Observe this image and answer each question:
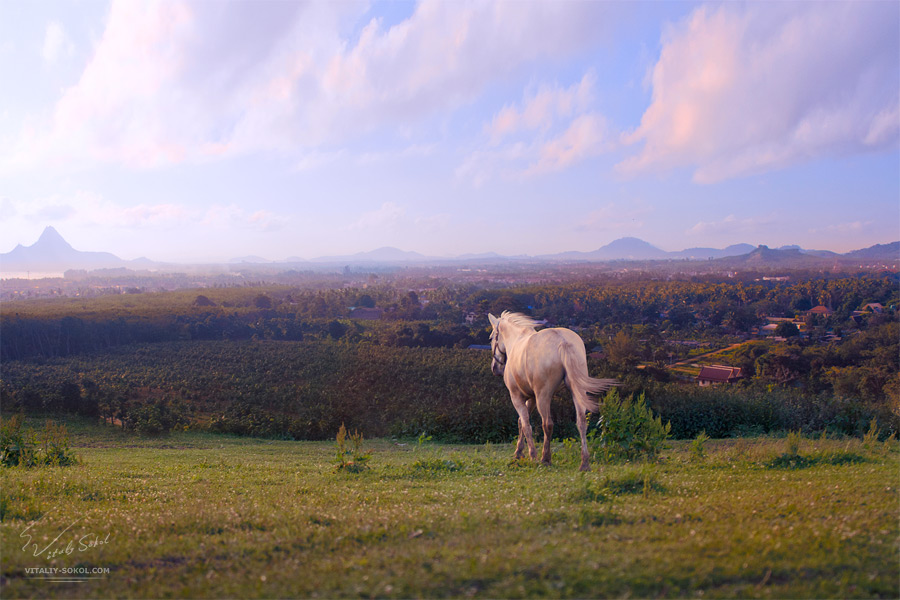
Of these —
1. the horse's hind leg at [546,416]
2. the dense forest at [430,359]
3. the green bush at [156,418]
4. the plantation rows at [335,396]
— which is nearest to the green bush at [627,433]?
the horse's hind leg at [546,416]

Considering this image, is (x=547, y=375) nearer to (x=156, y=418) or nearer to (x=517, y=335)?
(x=517, y=335)

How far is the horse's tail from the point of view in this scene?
8.20 metres

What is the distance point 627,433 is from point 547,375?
85.9 inches

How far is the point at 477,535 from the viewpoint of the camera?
4551 mm

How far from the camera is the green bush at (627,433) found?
911cm

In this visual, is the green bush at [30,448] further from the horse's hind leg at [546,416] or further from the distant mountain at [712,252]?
the distant mountain at [712,252]

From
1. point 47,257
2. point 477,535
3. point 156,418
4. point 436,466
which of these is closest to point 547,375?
point 436,466

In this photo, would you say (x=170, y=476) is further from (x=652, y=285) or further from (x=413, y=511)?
(x=652, y=285)

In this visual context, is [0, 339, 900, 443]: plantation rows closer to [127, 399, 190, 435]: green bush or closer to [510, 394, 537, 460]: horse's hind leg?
[127, 399, 190, 435]: green bush

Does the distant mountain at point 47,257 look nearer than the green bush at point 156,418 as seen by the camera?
No

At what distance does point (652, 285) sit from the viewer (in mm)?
69125

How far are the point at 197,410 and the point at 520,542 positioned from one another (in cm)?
2823

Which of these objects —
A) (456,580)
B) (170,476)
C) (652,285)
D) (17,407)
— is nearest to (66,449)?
(170,476)

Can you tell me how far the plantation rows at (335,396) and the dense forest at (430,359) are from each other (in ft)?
0.42
